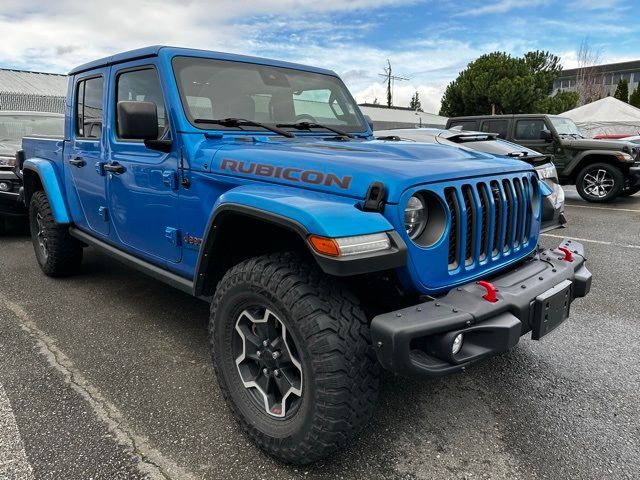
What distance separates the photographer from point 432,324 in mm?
1771

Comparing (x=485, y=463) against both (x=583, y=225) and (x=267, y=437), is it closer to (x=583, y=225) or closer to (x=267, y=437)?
(x=267, y=437)

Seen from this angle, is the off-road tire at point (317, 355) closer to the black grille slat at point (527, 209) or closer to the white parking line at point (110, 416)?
the white parking line at point (110, 416)

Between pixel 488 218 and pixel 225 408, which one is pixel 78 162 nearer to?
pixel 225 408

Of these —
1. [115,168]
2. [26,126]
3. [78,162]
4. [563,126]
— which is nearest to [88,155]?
[78,162]

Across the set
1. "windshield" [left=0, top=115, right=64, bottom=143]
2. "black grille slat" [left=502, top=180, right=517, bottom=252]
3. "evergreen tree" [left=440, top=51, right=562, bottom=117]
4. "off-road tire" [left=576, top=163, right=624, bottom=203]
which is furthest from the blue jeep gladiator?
"evergreen tree" [left=440, top=51, right=562, bottom=117]

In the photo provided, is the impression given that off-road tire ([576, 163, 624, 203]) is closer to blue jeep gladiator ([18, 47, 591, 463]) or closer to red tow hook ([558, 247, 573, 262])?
blue jeep gladiator ([18, 47, 591, 463])

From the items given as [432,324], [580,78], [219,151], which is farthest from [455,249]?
[580,78]

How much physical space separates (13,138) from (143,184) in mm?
5336

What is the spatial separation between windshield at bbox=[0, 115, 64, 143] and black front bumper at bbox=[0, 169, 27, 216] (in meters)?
1.17

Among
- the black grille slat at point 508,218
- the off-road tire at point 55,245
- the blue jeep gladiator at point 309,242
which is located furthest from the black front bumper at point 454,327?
the off-road tire at point 55,245

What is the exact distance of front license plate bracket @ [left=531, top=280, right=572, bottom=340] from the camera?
82.4 inches

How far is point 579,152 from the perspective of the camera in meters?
10.0

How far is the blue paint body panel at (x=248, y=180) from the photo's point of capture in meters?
1.99

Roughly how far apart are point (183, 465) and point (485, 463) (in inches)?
52.0
